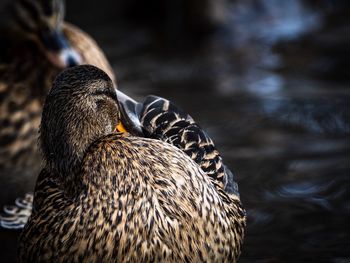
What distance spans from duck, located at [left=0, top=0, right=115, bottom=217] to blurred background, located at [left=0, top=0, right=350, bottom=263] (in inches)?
23.2

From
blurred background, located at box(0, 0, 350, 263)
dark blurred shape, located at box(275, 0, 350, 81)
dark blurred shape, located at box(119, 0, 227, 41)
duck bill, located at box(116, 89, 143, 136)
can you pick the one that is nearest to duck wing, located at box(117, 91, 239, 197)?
duck bill, located at box(116, 89, 143, 136)

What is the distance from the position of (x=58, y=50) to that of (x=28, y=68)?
9.8 inches

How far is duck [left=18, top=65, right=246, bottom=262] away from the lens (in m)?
3.66

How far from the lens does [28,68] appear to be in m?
5.61

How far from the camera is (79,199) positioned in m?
3.77

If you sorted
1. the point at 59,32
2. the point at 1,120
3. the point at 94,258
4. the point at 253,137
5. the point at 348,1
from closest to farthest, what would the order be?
the point at 94,258
the point at 1,120
the point at 59,32
the point at 253,137
the point at 348,1

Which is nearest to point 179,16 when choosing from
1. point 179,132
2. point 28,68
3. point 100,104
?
point 28,68

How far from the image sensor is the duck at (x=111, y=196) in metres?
3.66

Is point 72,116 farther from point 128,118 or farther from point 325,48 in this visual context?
point 325,48

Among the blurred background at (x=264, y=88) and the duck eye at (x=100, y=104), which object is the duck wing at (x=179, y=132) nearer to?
the duck eye at (x=100, y=104)

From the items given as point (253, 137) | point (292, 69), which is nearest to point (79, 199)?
point (253, 137)

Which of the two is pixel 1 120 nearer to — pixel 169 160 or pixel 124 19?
pixel 169 160

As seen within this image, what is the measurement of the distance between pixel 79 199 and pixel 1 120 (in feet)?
5.76

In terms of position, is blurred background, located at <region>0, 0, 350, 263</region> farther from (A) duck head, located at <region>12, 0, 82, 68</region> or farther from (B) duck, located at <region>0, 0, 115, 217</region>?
(A) duck head, located at <region>12, 0, 82, 68</region>
